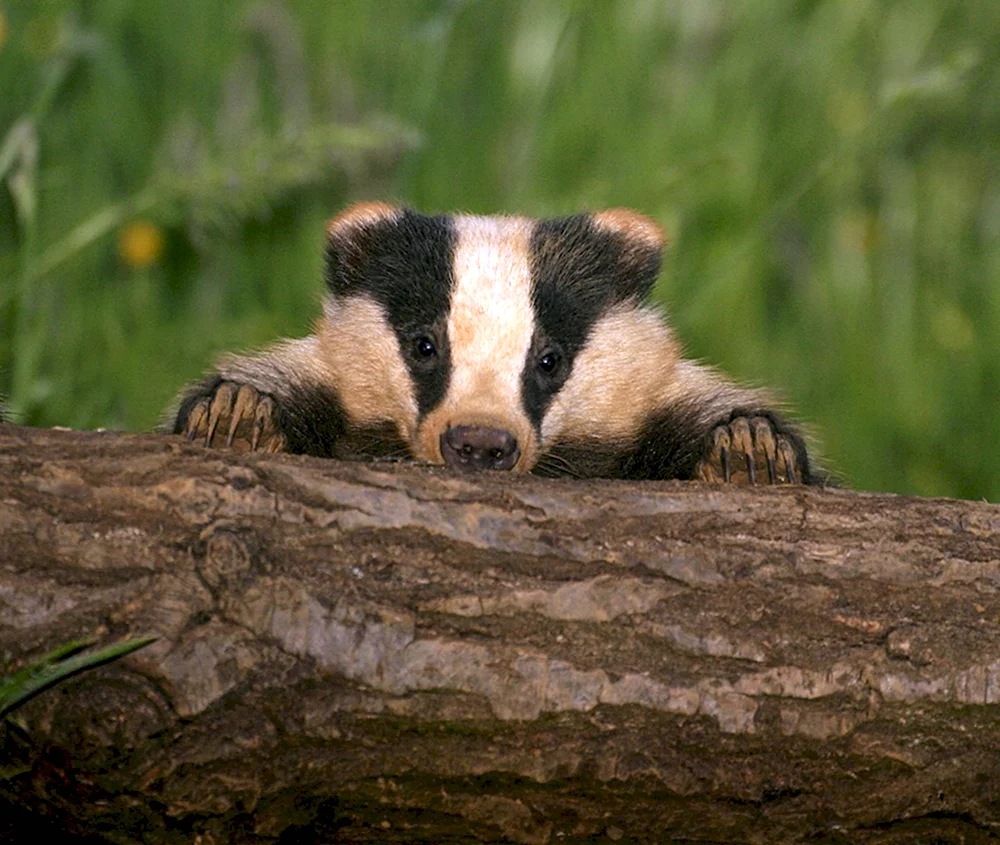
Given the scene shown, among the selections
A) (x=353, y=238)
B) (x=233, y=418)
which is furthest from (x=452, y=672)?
(x=353, y=238)

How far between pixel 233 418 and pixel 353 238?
0.63m

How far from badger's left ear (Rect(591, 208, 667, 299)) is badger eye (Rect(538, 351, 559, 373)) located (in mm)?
321

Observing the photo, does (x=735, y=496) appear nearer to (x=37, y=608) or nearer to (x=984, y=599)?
(x=984, y=599)

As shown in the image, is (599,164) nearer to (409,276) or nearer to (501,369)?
(409,276)

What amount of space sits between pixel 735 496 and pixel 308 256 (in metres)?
2.59

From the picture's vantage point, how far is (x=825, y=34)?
544 centimetres

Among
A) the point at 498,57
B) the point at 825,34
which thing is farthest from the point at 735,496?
the point at 825,34

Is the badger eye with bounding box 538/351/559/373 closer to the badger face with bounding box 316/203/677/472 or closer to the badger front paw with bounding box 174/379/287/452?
the badger face with bounding box 316/203/677/472

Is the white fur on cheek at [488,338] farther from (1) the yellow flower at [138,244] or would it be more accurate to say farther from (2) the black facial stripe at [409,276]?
(1) the yellow flower at [138,244]

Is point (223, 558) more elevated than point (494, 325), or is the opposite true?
point (494, 325)

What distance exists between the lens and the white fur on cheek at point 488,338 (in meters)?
2.81

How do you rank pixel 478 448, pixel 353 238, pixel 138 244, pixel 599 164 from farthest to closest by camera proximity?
pixel 599 164
pixel 138 244
pixel 353 238
pixel 478 448

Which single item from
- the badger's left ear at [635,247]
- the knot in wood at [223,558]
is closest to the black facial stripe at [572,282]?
the badger's left ear at [635,247]

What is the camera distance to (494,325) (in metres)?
2.98
